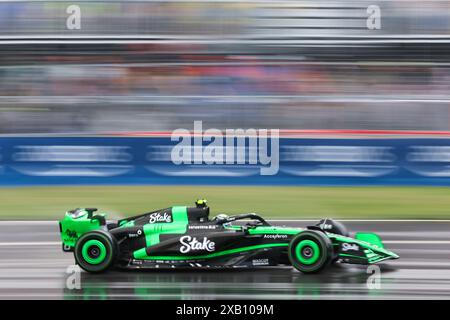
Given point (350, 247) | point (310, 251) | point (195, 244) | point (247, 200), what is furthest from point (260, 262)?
point (247, 200)

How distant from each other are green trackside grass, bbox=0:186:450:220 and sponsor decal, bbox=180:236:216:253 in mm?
4205

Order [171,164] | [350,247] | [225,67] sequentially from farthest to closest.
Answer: [225,67] → [171,164] → [350,247]

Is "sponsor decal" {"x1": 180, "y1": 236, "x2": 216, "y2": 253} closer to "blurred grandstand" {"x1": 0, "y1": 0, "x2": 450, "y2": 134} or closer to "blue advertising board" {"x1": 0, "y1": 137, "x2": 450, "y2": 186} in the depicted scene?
"blue advertising board" {"x1": 0, "y1": 137, "x2": 450, "y2": 186}

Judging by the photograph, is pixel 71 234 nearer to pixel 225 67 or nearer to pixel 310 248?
pixel 310 248

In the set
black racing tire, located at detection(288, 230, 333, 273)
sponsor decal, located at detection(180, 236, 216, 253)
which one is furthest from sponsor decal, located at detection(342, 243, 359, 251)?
sponsor decal, located at detection(180, 236, 216, 253)

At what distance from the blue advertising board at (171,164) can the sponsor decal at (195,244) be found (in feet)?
21.1

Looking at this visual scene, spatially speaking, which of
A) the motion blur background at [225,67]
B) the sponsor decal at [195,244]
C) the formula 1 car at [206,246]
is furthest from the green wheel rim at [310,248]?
the motion blur background at [225,67]

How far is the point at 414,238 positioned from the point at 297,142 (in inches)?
171

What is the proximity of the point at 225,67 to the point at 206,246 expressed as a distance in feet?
31.2

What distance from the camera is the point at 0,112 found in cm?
1614

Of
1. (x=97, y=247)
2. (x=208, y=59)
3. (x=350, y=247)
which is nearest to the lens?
(x=350, y=247)

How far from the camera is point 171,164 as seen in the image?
14.3 m

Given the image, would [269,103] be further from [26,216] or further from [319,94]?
[26,216]

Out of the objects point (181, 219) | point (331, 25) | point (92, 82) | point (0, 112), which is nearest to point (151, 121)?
point (92, 82)
